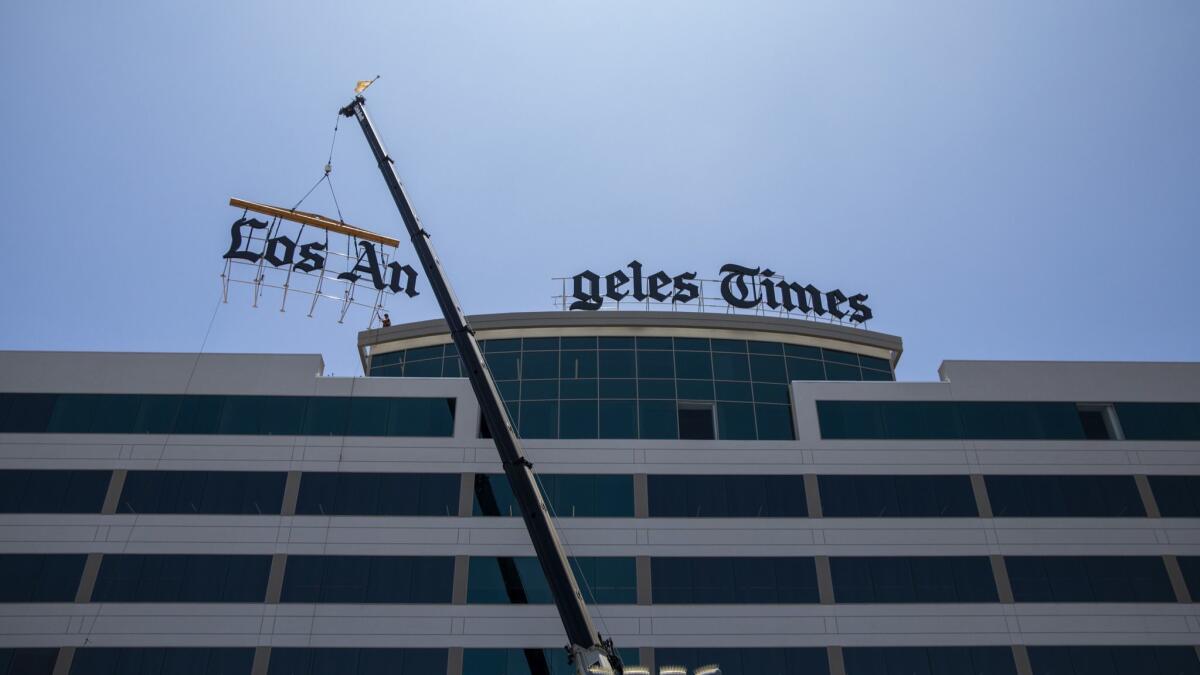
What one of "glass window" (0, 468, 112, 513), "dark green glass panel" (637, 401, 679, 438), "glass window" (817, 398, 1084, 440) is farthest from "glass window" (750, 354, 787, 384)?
"glass window" (0, 468, 112, 513)

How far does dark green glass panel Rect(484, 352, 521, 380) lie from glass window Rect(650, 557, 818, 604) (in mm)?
14028

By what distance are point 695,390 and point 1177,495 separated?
27.1 m

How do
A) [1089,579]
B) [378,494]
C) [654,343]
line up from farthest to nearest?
1. [654,343]
2. [378,494]
3. [1089,579]

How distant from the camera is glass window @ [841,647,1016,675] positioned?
45.1m

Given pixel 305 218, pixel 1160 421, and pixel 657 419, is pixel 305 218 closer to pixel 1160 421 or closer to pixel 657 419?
pixel 657 419

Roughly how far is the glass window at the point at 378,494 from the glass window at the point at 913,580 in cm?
2104

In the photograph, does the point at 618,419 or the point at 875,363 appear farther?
the point at 875,363

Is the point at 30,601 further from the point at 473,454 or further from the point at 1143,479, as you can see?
the point at 1143,479

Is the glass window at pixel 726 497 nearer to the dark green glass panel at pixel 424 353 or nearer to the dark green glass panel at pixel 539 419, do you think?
the dark green glass panel at pixel 539 419

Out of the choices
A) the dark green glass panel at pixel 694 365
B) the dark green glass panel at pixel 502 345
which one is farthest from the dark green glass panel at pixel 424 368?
the dark green glass panel at pixel 694 365

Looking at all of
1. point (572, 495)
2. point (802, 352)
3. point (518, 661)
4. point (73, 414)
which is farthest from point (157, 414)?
point (802, 352)

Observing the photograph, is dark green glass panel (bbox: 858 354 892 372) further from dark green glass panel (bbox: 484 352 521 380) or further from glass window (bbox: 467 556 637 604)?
dark green glass panel (bbox: 484 352 521 380)

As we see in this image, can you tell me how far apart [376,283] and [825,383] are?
91.3ft

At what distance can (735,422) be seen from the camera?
171 feet
